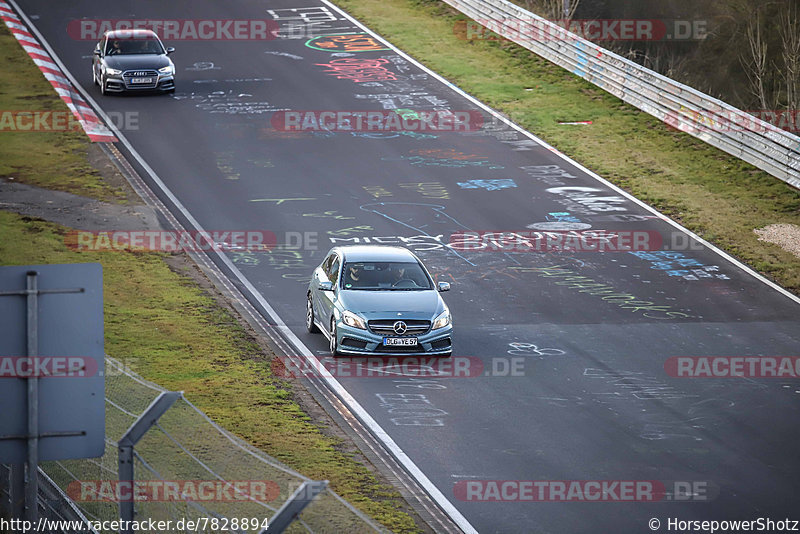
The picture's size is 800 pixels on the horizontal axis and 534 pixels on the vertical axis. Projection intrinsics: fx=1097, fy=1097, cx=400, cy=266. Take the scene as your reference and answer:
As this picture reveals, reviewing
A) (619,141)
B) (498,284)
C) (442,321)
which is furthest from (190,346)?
(619,141)

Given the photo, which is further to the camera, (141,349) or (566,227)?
(566,227)

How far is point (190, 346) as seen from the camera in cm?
1694

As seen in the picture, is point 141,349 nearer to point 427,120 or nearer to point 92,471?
point 92,471

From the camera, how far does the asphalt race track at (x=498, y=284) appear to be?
12883 millimetres

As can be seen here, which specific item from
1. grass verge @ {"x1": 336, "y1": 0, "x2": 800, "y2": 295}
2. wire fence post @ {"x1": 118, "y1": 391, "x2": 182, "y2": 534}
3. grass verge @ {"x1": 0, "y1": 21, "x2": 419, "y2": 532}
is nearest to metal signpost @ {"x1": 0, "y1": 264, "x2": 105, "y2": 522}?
wire fence post @ {"x1": 118, "y1": 391, "x2": 182, "y2": 534}

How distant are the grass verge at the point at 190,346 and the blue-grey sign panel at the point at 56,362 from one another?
5.10 meters

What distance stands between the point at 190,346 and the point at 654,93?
1930 centimetres

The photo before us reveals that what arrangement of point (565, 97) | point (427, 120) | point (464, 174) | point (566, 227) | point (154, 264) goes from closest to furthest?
point (154, 264) < point (566, 227) < point (464, 174) < point (427, 120) < point (565, 97)

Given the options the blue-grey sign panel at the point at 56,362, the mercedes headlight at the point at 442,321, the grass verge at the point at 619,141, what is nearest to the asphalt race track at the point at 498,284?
the mercedes headlight at the point at 442,321

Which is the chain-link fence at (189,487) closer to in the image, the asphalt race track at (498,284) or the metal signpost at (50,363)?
the metal signpost at (50,363)

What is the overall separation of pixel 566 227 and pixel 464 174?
417cm

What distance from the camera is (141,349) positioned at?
16531 millimetres

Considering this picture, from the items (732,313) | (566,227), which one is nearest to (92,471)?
(732,313)

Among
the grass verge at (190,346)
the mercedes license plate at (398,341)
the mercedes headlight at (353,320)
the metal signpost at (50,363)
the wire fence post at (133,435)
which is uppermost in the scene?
the metal signpost at (50,363)
